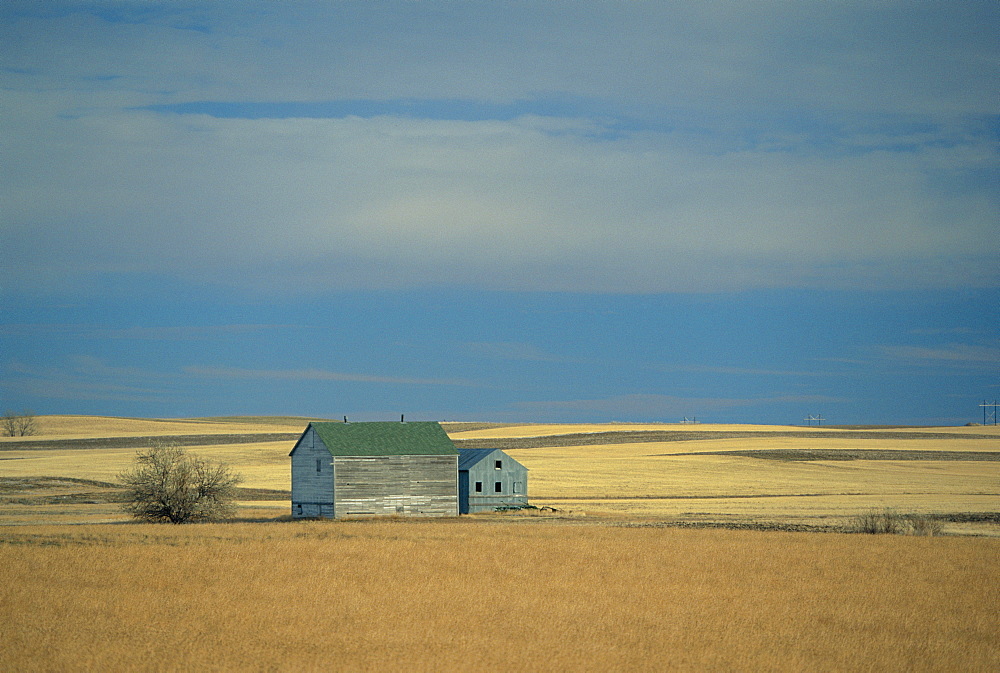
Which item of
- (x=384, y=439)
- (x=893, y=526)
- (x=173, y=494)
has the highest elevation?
(x=384, y=439)

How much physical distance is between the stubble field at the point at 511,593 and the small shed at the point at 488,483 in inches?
233

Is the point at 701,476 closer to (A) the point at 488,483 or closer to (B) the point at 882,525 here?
(A) the point at 488,483

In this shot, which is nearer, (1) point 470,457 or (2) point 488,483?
(2) point 488,483

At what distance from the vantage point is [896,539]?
38.1 m

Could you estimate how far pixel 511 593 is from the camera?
2428 cm

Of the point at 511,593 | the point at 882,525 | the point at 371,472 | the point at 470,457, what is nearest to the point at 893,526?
the point at 882,525

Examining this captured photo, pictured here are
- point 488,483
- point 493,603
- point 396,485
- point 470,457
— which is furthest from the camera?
point 470,457

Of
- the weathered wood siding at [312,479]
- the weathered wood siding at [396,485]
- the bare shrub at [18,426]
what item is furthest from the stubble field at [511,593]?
the bare shrub at [18,426]

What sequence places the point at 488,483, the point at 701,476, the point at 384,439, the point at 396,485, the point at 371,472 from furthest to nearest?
the point at 701,476 → the point at 488,483 → the point at 384,439 → the point at 396,485 → the point at 371,472

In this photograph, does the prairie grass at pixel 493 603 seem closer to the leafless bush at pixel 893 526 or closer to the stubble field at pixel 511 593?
the stubble field at pixel 511 593

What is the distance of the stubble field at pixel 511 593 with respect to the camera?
56.3 feet

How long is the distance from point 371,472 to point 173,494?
37.3ft

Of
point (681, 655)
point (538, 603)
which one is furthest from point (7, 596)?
point (681, 655)

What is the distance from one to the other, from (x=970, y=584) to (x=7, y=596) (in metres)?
22.8
